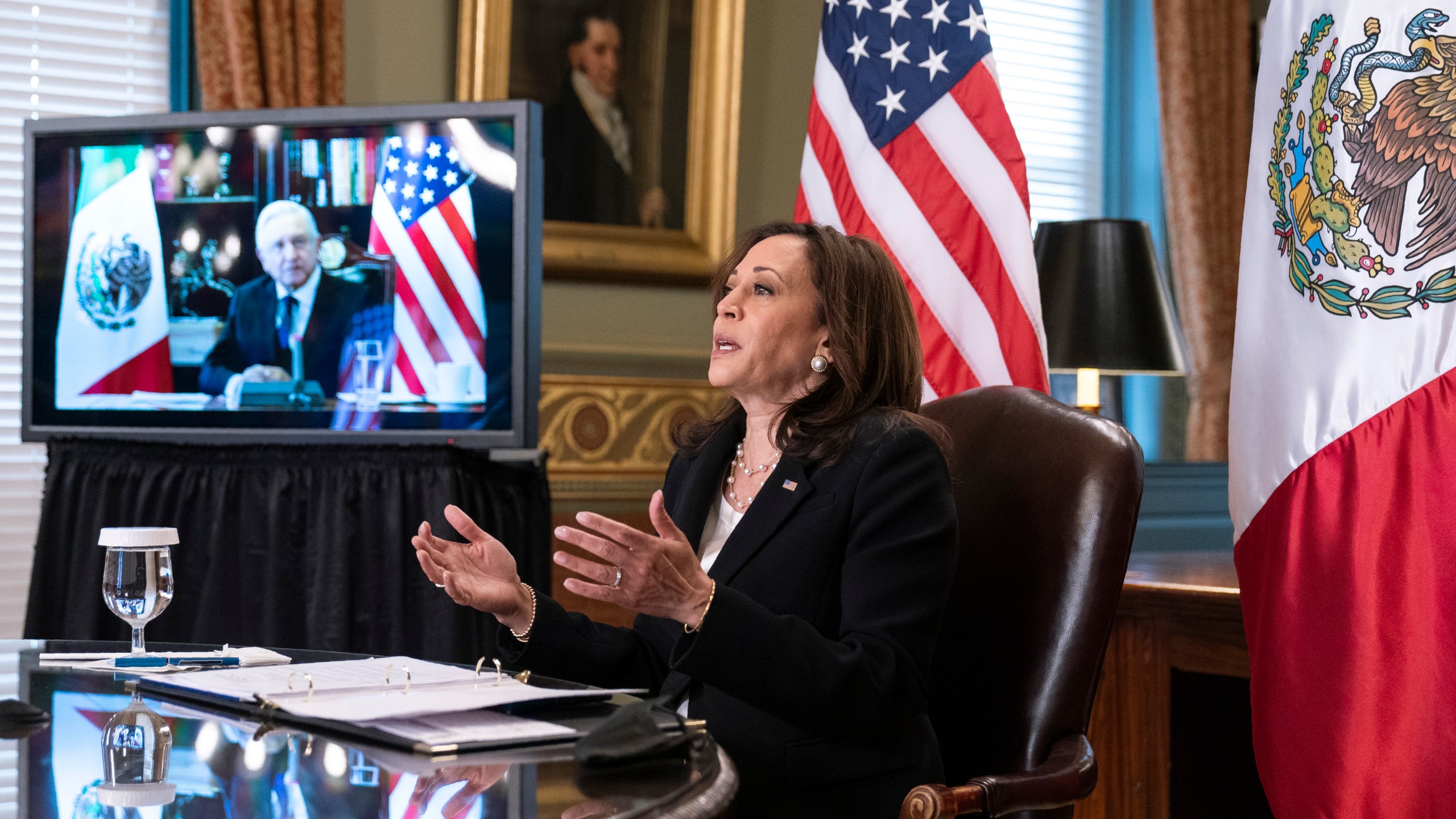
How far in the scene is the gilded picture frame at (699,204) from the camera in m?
3.86

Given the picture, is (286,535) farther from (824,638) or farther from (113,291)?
(824,638)

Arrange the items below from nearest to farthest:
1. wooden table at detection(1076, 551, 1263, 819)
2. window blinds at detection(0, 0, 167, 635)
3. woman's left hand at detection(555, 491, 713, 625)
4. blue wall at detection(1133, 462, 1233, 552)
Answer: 1. woman's left hand at detection(555, 491, 713, 625)
2. wooden table at detection(1076, 551, 1263, 819)
3. window blinds at detection(0, 0, 167, 635)
4. blue wall at detection(1133, 462, 1233, 552)

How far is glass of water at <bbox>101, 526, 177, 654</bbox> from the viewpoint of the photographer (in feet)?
4.94

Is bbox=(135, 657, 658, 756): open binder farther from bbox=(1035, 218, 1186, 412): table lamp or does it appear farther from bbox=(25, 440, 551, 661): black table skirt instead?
bbox=(1035, 218, 1186, 412): table lamp

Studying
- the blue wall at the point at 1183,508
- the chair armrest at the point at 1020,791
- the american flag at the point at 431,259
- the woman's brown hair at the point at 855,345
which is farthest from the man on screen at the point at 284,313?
the blue wall at the point at 1183,508

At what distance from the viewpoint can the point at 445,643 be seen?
Answer: 3000mm

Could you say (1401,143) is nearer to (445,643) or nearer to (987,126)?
(987,126)

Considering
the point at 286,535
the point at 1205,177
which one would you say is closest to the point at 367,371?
the point at 286,535

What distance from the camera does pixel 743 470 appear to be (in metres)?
1.89

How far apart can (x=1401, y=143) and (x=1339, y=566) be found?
1.86 feet

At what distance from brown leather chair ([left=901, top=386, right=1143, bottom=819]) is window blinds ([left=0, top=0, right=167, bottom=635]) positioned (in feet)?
9.28

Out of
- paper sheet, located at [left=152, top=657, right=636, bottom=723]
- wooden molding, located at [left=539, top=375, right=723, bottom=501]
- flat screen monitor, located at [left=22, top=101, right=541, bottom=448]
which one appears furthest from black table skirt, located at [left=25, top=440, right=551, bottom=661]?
paper sheet, located at [left=152, top=657, right=636, bottom=723]

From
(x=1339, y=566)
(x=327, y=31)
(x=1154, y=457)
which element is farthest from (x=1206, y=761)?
(x=327, y=31)

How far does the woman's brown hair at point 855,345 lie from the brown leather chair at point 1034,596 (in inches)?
5.7
